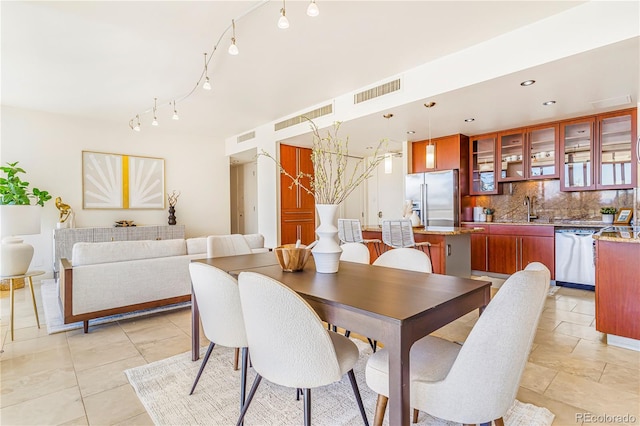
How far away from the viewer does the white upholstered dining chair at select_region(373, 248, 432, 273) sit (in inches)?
A: 82.8

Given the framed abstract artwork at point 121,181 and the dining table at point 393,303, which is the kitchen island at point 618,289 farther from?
the framed abstract artwork at point 121,181

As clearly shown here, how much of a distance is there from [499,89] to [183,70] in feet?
11.8

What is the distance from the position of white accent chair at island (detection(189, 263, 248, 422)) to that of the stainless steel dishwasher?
4695mm

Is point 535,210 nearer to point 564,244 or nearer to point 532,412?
point 564,244

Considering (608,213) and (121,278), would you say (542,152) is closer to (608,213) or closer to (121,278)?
(608,213)

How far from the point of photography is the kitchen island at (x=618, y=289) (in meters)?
2.48

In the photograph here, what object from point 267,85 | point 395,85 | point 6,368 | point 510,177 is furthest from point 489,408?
point 510,177

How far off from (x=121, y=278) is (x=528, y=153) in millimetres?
5853

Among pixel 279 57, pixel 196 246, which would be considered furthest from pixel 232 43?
pixel 196 246

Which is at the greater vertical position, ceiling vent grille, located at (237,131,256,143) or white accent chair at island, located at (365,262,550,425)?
ceiling vent grille, located at (237,131,256,143)

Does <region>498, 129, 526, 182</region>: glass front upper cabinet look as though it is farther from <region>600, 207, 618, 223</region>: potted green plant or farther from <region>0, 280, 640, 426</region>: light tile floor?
<region>0, 280, 640, 426</region>: light tile floor

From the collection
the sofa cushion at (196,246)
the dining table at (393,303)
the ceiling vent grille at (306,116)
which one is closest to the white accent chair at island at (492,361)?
the dining table at (393,303)

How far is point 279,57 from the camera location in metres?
3.43

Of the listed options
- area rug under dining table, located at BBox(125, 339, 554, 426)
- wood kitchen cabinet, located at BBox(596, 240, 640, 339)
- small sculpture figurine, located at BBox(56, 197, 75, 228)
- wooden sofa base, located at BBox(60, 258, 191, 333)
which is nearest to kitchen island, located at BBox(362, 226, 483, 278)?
wood kitchen cabinet, located at BBox(596, 240, 640, 339)
